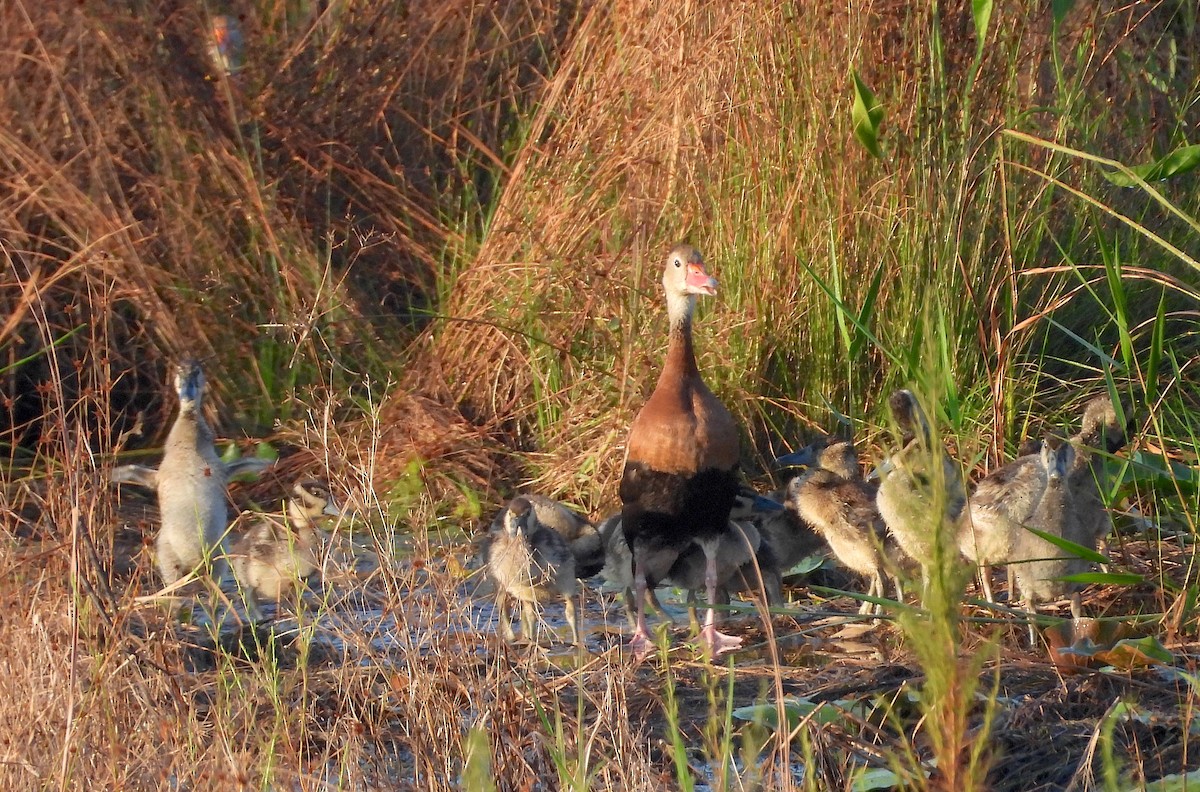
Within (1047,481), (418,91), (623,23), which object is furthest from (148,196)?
(1047,481)

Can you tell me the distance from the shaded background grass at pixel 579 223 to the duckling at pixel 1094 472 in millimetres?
162

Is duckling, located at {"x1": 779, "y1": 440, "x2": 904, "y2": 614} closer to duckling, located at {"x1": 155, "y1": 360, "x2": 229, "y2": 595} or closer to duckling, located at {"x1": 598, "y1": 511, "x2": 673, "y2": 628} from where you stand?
duckling, located at {"x1": 598, "y1": 511, "x2": 673, "y2": 628}

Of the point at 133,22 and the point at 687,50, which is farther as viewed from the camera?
the point at 133,22

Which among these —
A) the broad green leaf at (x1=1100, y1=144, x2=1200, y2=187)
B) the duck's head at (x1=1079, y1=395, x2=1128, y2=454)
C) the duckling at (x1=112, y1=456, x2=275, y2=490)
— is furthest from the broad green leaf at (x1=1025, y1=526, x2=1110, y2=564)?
the duckling at (x1=112, y1=456, x2=275, y2=490)

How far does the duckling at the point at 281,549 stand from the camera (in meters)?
5.50

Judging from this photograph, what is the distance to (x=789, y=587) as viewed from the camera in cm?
634

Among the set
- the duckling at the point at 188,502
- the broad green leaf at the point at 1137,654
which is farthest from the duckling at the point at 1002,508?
the duckling at the point at 188,502

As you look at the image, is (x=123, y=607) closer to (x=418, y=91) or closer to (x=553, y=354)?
(x=553, y=354)

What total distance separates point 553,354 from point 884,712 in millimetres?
3229

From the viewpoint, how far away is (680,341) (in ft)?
19.4

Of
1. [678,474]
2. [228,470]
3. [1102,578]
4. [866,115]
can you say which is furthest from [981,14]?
[228,470]

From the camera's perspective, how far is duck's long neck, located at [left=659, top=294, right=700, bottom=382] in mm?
5859

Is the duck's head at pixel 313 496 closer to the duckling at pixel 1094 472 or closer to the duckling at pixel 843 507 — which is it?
the duckling at pixel 843 507

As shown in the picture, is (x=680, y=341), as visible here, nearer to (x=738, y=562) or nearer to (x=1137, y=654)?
(x=738, y=562)
